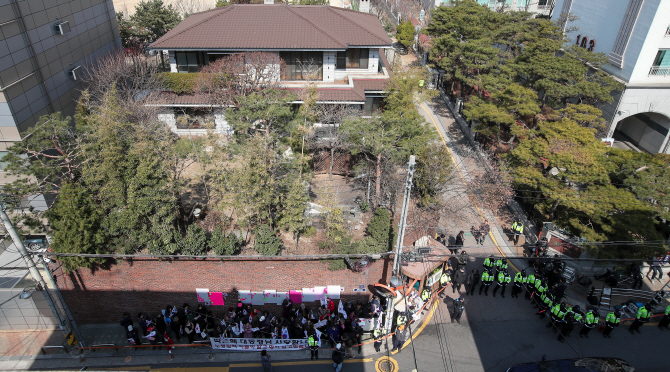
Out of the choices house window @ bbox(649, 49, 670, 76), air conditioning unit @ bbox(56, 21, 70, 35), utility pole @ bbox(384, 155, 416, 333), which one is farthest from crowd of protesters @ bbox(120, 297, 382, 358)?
house window @ bbox(649, 49, 670, 76)

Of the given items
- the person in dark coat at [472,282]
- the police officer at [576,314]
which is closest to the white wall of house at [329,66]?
the person in dark coat at [472,282]

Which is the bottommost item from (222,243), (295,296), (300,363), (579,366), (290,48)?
(300,363)

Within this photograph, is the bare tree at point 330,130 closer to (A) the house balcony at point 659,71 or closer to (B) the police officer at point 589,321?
(B) the police officer at point 589,321

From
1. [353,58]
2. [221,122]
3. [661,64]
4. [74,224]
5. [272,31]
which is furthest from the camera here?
[353,58]

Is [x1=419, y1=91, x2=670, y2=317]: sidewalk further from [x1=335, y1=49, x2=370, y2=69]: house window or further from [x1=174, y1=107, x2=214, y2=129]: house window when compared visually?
[x1=174, y1=107, x2=214, y2=129]: house window

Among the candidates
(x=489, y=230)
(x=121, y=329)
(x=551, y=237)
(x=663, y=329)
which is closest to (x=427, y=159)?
(x=489, y=230)

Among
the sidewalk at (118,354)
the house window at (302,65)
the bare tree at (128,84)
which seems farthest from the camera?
the house window at (302,65)

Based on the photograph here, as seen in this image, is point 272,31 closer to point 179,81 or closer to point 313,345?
point 179,81

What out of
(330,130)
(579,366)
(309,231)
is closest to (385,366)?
(309,231)
